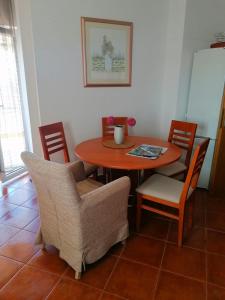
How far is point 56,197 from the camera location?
1437 millimetres

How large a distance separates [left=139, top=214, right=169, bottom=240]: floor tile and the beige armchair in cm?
35

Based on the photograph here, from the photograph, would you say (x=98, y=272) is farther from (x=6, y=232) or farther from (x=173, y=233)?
(x=6, y=232)

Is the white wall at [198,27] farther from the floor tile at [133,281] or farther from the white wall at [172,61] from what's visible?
the floor tile at [133,281]

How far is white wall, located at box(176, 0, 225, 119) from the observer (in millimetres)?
2613

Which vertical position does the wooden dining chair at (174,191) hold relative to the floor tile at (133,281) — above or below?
above

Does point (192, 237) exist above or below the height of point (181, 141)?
below

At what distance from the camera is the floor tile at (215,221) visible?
7.12 feet

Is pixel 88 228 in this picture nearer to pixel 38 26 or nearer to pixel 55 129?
pixel 55 129

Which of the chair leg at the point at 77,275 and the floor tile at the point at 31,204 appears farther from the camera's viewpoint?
the floor tile at the point at 31,204

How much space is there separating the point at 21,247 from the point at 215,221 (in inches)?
74.9

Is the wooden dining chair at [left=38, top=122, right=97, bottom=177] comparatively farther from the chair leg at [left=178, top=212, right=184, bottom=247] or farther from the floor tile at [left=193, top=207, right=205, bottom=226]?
the floor tile at [left=193, top=207, right=205, bottom=226]

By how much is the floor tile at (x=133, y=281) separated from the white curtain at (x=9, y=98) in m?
2.45

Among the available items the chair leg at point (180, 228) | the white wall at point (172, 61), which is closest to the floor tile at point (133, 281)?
the chair leg at point (180, 228)

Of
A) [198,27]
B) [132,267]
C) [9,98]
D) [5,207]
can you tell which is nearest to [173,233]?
[132,267]
